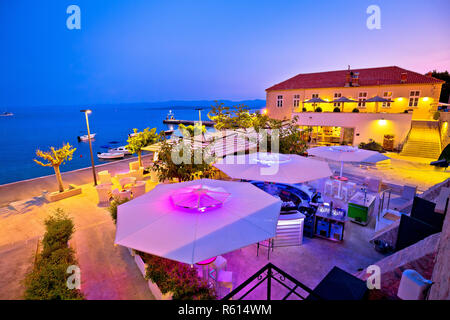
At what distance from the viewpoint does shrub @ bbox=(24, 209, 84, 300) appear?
4117 mm

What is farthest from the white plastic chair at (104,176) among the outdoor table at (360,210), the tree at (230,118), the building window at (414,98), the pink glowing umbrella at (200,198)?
the building window at (414,98)

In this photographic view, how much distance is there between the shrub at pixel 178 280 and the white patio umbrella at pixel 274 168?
325 cm

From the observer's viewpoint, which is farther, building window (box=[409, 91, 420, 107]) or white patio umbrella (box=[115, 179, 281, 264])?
building window (box=[409, 91, 420, 107])

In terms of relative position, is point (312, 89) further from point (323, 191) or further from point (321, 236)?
point (321, 236)

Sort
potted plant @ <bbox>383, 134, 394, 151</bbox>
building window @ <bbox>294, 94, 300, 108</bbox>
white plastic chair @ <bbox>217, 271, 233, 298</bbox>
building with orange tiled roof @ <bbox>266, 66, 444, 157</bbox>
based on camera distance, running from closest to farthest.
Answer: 1. white plastic chair @ <bbox>217, 271, 233, 298</bbox>
2. potted plant @ <bbox>383, 134, 394, 151</bbox>
3. building with orange tiled roof @ <bbox>266, 66, 444, 157</bbox>
4. building window @ <bbox>294, 94, 300, 108</bbox>

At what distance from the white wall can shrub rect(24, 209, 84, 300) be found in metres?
23.7

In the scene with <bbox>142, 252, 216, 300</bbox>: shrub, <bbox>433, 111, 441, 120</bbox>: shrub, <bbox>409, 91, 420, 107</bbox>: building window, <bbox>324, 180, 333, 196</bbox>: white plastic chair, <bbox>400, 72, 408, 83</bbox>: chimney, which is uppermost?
<bbox>400, 72, 408, 83</bbox>: chimney

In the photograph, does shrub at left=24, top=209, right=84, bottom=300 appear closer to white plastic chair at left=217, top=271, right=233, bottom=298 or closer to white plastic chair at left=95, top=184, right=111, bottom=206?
white plastic chair at left=217, top=271, right=233, bottom=298

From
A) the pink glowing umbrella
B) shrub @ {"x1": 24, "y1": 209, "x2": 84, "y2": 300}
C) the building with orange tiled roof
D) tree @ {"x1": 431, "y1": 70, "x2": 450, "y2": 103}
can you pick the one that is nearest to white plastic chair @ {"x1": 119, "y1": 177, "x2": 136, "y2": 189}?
shrub @ {"x1": 24, "y1": 209, "x2": 84, "y2": 300}

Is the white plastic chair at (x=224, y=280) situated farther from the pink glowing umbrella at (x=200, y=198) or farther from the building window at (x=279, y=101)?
the building window at (x=279, y=101)

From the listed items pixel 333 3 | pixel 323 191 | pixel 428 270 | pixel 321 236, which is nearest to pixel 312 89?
pixel 333 3

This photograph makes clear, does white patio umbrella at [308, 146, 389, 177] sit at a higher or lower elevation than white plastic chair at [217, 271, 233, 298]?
higher

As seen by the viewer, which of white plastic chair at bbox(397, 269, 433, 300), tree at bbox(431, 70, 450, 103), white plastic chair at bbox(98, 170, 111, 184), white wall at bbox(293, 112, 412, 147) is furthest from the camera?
tree at bbox(431, 70, 450, 103)
